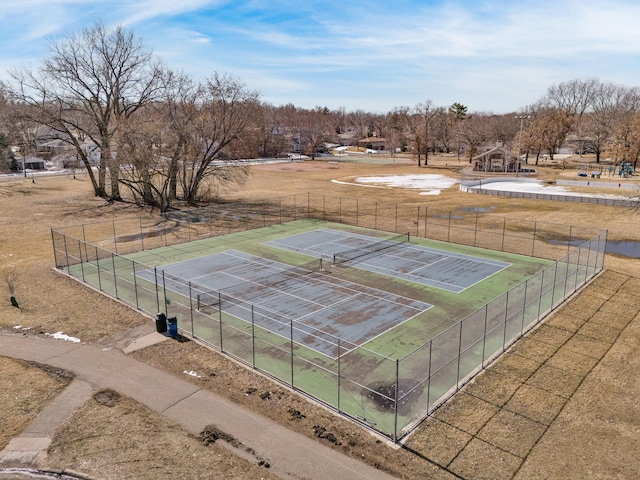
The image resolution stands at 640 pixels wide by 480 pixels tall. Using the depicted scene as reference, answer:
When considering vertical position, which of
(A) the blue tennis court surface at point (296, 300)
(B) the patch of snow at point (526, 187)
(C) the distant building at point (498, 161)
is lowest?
(A) the blue tennis court surface at point (296, 300)

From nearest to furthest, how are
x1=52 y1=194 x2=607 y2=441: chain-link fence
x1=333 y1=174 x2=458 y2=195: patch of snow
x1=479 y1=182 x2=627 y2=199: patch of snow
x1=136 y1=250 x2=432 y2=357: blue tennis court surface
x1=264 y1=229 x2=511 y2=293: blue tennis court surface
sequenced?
x1=52 y1=194 x2=607 y2=441: chain-link fence → x1=136 y1=250 x2=432 y2=357: blue tennis court surface → x1=264 y1=229 x2=511 y2=293: blue tennis court surface → x1=479 y1=182 x2=627 y2=199: patch of snow → x1=333 y1=174 x2=458 y2=195: patch of snow

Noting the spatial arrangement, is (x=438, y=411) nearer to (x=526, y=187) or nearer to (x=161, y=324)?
(x=161, y=324)

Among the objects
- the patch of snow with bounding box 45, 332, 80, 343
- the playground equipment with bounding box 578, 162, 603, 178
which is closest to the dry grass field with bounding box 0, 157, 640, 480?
the patch of snow with bounding box 45, 332, 80, 343

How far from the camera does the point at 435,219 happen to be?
4222 cm

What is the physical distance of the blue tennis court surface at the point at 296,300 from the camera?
62.9 feet

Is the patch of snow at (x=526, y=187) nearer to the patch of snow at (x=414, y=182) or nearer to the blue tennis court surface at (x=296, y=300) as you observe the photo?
the patch of snow at (x=414, y=182)

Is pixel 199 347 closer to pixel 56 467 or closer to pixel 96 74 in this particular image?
pixel 56 467

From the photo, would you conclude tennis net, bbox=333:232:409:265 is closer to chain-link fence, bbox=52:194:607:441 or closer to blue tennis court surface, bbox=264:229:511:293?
blue tennis court surface, bbox=264:229:511:293

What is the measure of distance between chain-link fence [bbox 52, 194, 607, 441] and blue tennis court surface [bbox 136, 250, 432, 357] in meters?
0.14

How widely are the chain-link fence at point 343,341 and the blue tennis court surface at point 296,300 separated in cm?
14

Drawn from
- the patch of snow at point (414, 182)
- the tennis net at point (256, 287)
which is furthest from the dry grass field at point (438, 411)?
the patch of snow at point (414, 182)

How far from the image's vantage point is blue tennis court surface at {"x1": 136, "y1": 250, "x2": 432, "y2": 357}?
1917cm

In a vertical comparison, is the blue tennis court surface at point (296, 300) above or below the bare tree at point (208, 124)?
below

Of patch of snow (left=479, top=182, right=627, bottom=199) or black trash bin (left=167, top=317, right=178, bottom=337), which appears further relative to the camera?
patch of snow (left=479, top=182, right=627, bottom=199)
